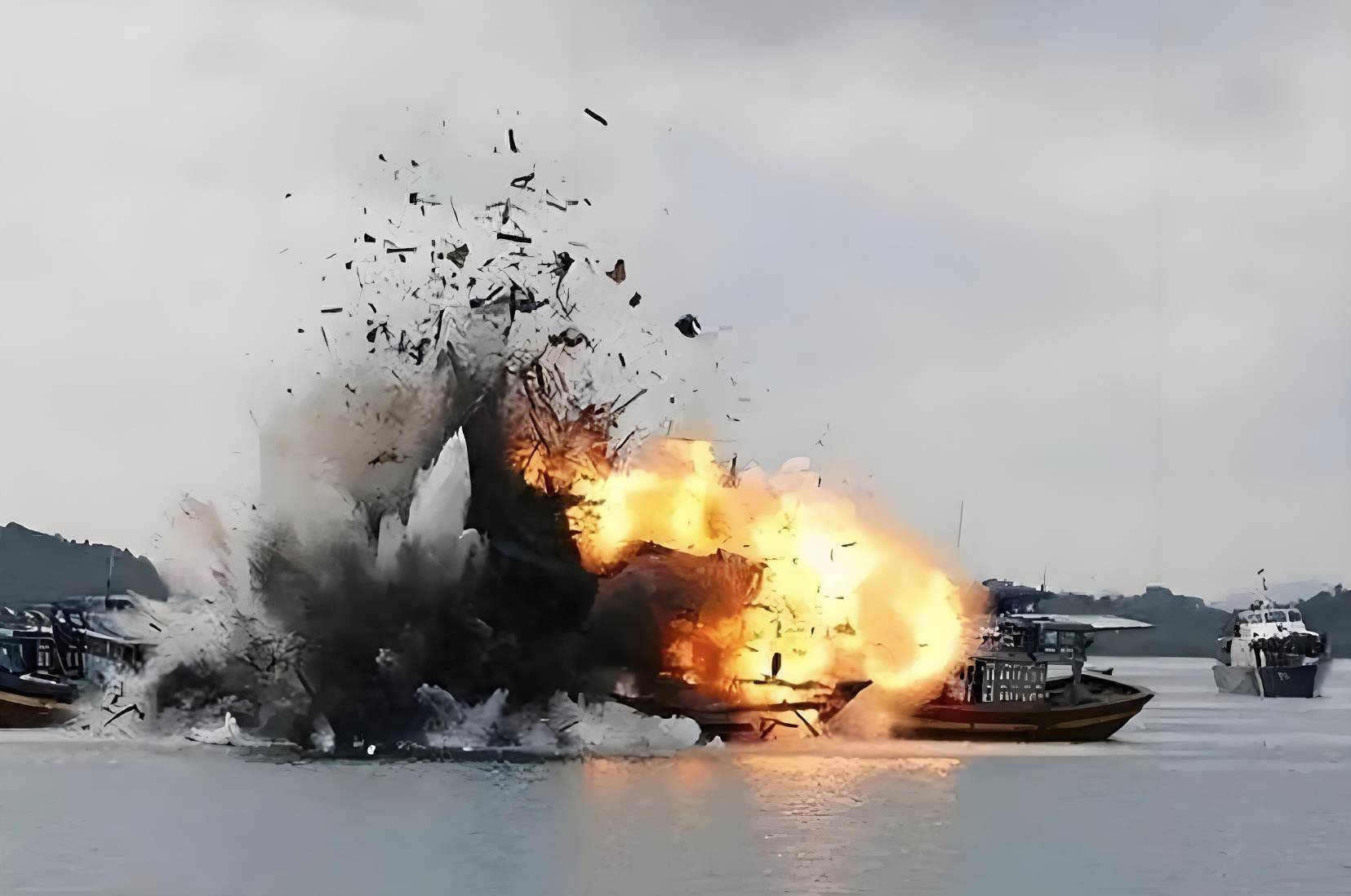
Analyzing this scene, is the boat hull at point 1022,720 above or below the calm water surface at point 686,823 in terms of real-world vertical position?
above

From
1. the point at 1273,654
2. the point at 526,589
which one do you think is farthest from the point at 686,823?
the point at 1273,654

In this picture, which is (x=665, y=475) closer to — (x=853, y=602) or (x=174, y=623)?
(x=853, y=602)

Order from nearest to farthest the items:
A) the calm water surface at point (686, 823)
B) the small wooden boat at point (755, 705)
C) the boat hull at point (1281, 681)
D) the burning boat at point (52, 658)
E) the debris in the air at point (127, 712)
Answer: the calm water surface at point (686, 823) < the small wooden boat at point (755, 705) < the debris in the air at point (127, 712) < the burning boat at point (52, 658) < the boat hull at point (1281, 681)

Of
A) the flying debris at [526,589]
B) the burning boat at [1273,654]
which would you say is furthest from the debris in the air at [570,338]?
the burning boat at [1273,654]

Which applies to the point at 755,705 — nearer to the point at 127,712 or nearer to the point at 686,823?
the point at 686,823

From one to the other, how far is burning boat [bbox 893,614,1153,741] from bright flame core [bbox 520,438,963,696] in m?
2.06

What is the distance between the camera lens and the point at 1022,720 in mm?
100188

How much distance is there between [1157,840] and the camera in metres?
71.1

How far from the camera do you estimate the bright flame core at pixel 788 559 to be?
95250 millimetres

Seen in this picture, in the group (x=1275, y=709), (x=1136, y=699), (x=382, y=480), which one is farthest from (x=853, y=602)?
(x=1275, y=709)

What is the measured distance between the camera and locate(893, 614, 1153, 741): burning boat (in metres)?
98.7

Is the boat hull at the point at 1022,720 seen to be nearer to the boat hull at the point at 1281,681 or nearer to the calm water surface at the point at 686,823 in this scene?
the calm water surface at the point at 686,823

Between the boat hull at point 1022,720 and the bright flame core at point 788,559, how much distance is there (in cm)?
202

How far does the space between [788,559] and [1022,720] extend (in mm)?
16482
